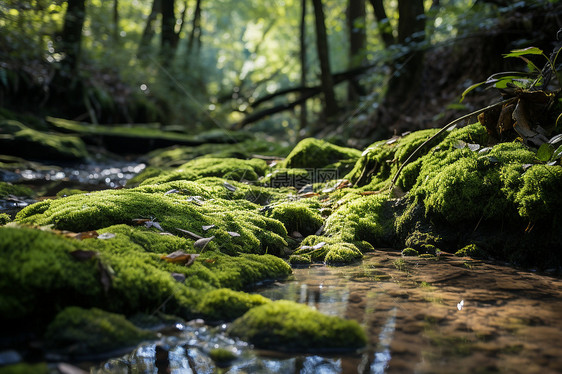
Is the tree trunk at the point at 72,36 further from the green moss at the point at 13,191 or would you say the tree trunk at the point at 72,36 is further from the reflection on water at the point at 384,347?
the reflection on water at the point at 384,347

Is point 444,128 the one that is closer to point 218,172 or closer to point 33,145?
point 218,172

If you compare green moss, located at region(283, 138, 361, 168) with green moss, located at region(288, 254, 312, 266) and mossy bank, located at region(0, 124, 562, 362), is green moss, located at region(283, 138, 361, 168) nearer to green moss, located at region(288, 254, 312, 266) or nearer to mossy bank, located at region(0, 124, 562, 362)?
mossy bank, located at region(0, 124, 562, 362)

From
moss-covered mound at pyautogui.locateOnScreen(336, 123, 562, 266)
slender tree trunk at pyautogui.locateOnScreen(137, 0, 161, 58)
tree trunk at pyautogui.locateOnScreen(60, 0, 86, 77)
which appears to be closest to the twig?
moss-covered mound at pyautogui.locateOnScreen(336, 123, 562, 266)

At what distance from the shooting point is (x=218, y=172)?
5.27m

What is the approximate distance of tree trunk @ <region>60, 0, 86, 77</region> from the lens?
1114 centimetres

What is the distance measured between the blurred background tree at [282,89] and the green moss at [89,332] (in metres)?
4.25

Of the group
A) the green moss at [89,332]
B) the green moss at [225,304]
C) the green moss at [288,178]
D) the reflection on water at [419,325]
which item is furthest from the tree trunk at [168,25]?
the green moss at [89,332]

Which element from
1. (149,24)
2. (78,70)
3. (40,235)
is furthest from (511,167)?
(149,24)

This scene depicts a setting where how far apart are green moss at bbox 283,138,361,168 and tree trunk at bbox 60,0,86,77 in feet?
29.8

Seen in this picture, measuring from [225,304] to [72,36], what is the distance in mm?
12136

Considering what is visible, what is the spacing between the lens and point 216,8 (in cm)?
2709

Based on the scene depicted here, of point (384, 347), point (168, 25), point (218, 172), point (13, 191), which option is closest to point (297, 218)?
point (218, 172)

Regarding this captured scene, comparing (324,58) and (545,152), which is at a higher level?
(324,58)

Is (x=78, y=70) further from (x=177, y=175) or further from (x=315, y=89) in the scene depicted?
(x=177, y=175)
